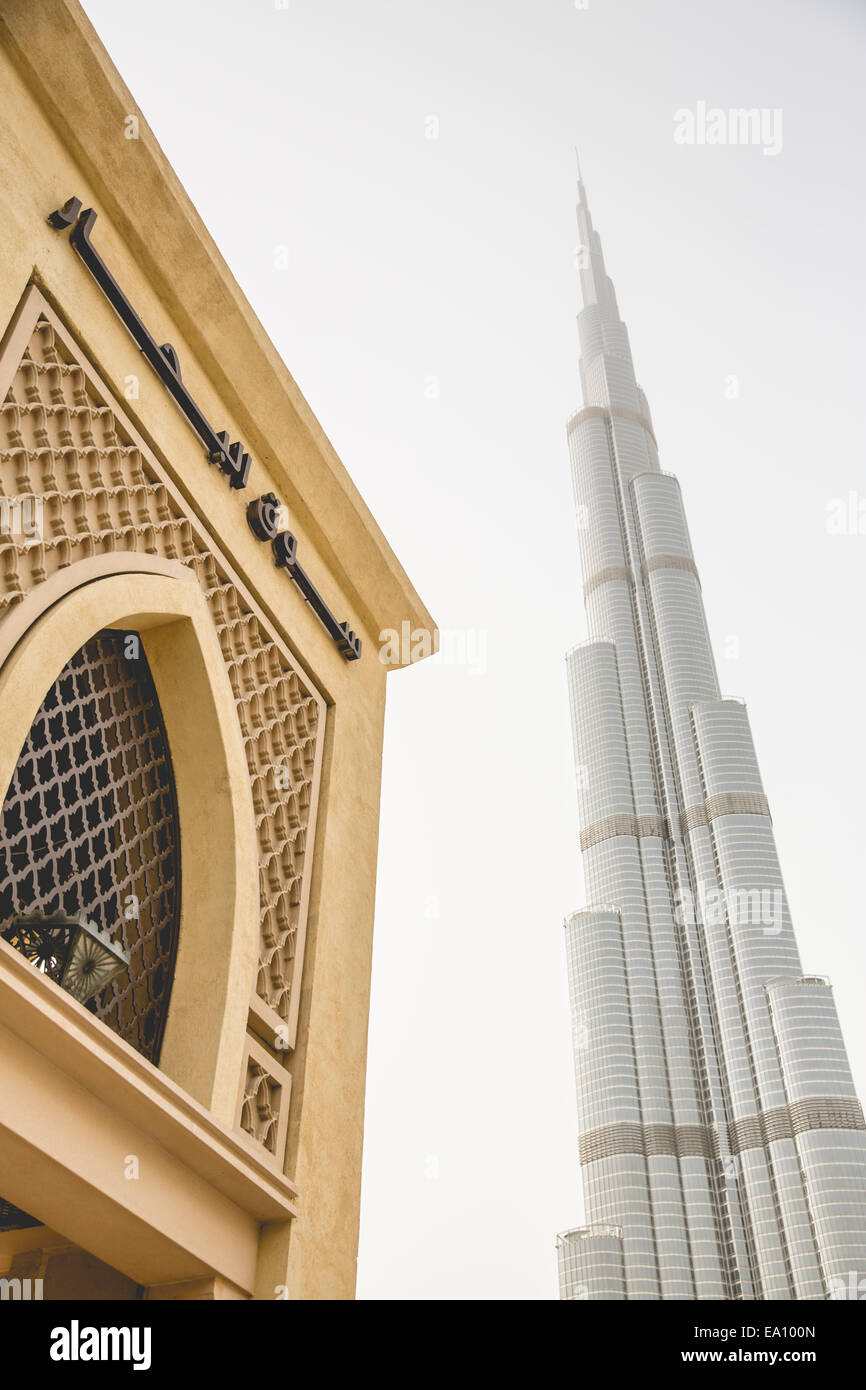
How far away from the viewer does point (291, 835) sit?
4215 millimetres

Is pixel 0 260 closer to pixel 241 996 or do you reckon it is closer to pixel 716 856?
pixel 241 996

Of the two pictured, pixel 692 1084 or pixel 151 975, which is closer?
pixel 151 975

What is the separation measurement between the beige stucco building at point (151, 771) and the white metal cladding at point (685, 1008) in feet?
165

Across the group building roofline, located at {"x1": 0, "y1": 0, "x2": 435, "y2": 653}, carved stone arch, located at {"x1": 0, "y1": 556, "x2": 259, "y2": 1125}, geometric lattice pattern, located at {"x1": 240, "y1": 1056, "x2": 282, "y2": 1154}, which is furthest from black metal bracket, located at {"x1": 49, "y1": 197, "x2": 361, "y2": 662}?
geometric lattice pattern, located at {"x1": 240, "y1": 1056, "x2": 282, "y2": 1154}

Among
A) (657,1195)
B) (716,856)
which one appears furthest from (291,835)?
(716,856)

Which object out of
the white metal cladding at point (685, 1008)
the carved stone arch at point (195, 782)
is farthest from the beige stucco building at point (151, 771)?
the white metal cladding at point (685, 1008)

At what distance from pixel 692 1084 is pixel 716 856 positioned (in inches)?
463

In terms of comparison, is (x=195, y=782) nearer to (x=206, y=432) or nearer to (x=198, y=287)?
(x=206, y=432)

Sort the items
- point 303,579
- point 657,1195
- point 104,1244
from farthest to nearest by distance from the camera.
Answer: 1. point 657,1195
2. point 303,579
3. point 104,1244

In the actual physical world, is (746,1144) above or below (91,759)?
above

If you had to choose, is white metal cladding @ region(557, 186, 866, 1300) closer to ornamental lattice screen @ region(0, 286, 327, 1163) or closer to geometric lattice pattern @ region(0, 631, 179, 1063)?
ornamental lattice screen @ region(0, 286, 327, 1163)

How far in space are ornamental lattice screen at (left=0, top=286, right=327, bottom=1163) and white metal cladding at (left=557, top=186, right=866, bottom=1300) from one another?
50160 mm

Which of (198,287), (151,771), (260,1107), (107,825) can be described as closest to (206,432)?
(198,287)
